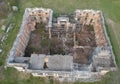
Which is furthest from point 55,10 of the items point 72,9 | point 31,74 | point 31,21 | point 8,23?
point 31,74

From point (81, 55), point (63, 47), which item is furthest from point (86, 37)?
point (63, 47)

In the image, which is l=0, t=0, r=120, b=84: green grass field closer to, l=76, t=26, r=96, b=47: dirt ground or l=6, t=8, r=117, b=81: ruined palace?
l=6, t=8, r=117, b=81: ruined palace

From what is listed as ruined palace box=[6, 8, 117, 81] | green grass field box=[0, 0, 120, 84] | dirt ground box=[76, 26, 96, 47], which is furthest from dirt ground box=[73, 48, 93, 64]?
green grass field box=[0, 0, 120, 84]

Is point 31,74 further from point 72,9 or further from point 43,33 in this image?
point 72,9

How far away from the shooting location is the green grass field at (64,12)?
31.3 m

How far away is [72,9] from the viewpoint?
142ft

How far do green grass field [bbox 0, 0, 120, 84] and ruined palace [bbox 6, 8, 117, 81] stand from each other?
1300mm

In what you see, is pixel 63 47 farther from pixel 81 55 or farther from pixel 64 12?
pixel 64 12

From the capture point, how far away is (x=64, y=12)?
42.6 meters

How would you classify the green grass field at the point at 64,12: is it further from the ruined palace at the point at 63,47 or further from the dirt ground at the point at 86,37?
the dirt ground at the point at 86,37

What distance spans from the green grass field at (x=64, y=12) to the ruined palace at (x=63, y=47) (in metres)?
1.30

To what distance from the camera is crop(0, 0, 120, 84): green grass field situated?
31312 millimetres

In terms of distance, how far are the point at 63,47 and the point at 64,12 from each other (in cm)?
956

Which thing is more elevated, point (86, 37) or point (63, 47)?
point (86, 37)
